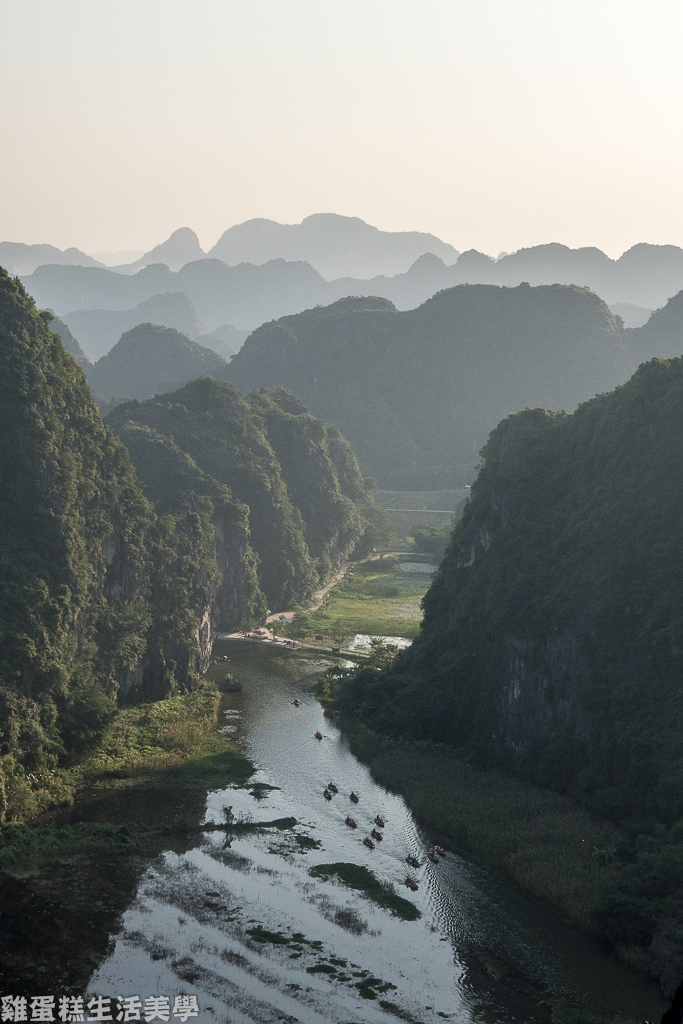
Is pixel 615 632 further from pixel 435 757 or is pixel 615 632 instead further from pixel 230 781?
pixel 230 781

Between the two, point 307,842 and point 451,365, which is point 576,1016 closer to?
point 307,842

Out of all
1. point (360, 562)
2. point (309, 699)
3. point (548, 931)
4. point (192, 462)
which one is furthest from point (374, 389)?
point (548, 931)

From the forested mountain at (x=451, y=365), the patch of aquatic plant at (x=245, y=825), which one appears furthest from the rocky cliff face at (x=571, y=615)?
the forested mountain at (x=451, y=365)

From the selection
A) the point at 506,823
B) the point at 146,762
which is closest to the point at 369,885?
the point at 506,823

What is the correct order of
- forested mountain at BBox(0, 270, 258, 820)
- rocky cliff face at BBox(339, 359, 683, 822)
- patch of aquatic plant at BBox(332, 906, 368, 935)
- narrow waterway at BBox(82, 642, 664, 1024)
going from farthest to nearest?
forested mountain at BBox(0, 270, 258, 820) → rocky cliff face at BBox(339, 359, 683, 822) → patch of aquatic plant at BBox(332, 906, 368, 935) → narrow waterway at BBox(82, 642, 664, 1024)

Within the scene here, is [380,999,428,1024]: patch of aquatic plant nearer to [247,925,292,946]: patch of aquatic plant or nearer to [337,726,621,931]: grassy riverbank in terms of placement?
[247,925,292,946]: patch of aquatic plant

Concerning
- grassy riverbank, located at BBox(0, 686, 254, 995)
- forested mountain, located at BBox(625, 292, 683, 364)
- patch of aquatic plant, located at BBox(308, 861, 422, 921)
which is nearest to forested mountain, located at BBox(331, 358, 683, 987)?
patch of aquatic plant, located at BBox(308, 861, 422, 921)

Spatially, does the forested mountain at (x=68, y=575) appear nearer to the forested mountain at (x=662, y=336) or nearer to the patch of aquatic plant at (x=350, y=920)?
the patch of aquatic plant at (x=350, y=920)
